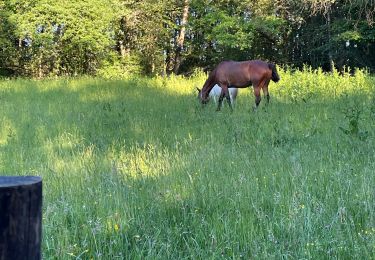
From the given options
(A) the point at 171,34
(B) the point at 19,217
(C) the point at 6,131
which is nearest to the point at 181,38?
(A) the point at 171,34

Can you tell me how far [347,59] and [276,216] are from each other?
82.6ft

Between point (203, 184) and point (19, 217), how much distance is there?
3074 mm

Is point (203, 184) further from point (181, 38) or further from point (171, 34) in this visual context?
point (171, 34)

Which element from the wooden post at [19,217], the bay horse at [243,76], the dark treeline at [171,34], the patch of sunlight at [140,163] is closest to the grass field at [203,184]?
the patch of sunlight at [140,163]

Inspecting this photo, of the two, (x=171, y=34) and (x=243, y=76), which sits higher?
(x=171, y=34)

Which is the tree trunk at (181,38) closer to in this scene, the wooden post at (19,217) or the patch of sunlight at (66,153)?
the patch of sunlight at (66,153)

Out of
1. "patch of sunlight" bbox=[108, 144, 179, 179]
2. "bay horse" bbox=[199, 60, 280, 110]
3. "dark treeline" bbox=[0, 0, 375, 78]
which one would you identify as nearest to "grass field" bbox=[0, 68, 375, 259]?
"patch of sunlight" bbox=[108, 144, 179, 179]

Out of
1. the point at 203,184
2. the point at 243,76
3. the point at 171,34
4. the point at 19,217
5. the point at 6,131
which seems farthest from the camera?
the point at 171,34

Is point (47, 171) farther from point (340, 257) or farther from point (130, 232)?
point (340, 257)

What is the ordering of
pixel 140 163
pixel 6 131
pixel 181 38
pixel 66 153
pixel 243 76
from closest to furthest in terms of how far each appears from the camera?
1. pixel 140 163
2. pixel 66 153
3. pixel 6 131
4. pixel 243 76
5. pixel 181 38

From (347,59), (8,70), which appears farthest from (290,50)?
(8,70)

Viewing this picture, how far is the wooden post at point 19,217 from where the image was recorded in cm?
119

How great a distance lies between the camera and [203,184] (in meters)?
4.23

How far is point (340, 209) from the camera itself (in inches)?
132
